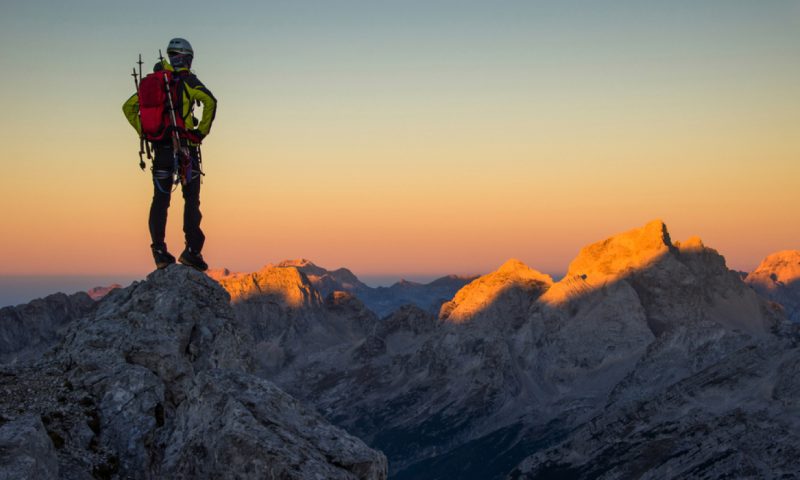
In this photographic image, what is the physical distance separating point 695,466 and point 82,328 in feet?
520

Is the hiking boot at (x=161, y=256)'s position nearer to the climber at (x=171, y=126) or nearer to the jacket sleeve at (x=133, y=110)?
the climber at (x=171, y=126)

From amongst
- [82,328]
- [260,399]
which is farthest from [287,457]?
[82,328]

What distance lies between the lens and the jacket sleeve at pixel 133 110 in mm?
28984

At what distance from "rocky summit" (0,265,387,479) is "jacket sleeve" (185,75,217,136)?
502 centimetres

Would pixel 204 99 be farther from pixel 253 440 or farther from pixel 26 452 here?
pixel 26 452

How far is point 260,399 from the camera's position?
824 inches

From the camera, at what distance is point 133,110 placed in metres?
29.0

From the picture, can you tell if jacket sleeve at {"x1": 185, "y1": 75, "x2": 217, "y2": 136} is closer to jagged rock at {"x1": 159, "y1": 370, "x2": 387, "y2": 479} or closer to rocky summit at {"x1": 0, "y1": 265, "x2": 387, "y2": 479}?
rocky summit at {"x1": 0, "y1": 265, "x2": 387, "y2": 479}

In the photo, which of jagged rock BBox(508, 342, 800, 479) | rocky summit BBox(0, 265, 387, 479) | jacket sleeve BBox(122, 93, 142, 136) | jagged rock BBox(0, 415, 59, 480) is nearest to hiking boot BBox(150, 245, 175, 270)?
rocky summit BBox(0, 265, 387, 479)

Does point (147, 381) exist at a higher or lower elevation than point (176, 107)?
lower

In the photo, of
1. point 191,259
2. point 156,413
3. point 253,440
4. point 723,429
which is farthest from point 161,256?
point 723,429

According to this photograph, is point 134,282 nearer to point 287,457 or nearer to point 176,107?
point 176,107

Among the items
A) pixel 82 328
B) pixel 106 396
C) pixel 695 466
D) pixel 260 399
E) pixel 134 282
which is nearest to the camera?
pixel 260 399

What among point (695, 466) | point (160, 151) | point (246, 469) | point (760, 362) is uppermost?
point (160, 151)
